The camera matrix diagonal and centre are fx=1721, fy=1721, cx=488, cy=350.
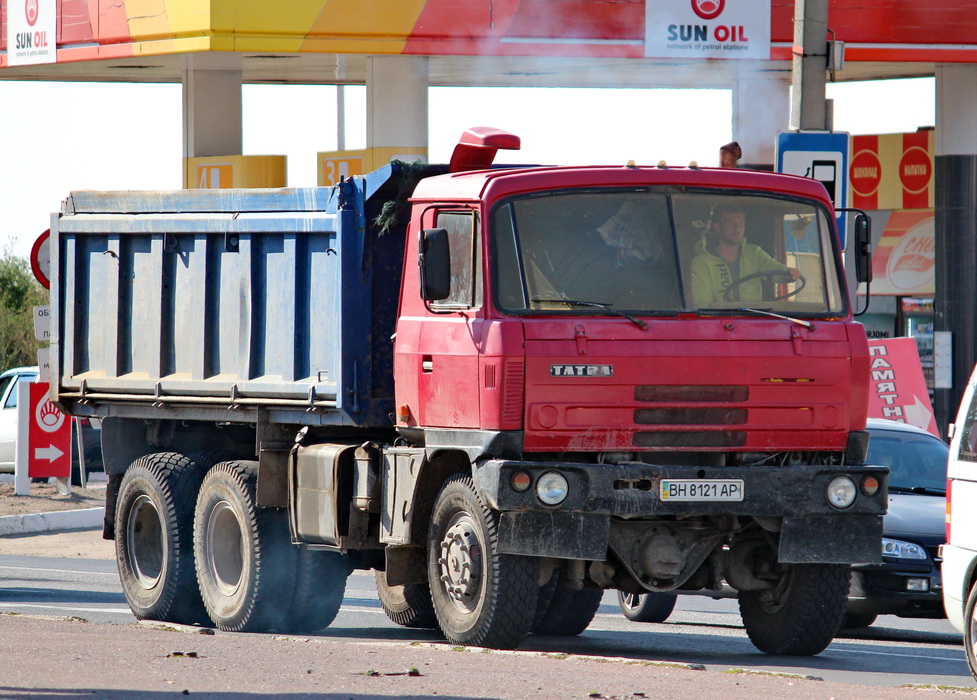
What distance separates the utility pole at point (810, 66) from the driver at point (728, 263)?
4149 mm

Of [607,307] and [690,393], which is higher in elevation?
[607,307]

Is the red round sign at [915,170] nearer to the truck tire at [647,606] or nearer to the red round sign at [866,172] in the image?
the red round sign at [866,172]

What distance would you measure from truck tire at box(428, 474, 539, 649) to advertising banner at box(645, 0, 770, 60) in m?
12.5

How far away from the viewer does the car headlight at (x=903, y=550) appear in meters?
11.4

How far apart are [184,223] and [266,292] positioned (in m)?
0.98

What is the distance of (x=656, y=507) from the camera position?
9.10 metres

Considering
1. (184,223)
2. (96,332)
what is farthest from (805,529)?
(96,332)

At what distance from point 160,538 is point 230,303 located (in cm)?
198

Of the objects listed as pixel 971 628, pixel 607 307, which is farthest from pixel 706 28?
pixel 971 628

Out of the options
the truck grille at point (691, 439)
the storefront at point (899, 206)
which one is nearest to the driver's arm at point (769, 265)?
the truck grille at point (691, 439)

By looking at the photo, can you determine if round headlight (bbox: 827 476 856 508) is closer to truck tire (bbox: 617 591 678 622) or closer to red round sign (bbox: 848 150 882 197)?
truck tire (bbox: 617 591 678 622)

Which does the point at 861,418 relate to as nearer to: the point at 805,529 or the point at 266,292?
the point at 805,529

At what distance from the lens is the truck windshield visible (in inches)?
365

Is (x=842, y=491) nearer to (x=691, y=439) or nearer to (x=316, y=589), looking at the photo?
(x=691, y=439)
